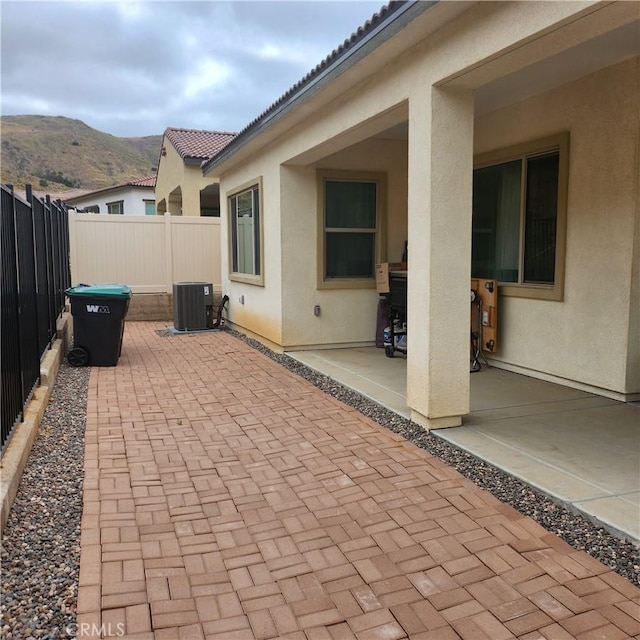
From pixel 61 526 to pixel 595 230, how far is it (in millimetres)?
5356

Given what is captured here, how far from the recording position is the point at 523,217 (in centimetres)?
665

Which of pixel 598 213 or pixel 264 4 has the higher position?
pixel 264 4

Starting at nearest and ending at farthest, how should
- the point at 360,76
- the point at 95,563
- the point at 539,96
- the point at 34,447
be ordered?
the point at 95,563 < the point at 34,447 < the point at 360,76 < the point at 539,96

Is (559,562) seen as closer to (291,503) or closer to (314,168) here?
(291,503)

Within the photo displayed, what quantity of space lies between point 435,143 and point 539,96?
8.21 feet

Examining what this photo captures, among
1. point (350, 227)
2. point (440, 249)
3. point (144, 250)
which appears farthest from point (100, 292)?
point (144, 250)

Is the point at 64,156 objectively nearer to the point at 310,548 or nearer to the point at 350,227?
the point at 350,227

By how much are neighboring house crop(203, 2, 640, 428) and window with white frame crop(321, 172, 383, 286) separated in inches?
0.9

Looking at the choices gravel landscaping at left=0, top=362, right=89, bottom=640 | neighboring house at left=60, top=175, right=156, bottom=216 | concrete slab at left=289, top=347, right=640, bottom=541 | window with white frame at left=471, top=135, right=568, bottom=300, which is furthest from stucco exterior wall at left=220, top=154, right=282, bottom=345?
neighboring house at left=60, top=175, right=156, bottom=216

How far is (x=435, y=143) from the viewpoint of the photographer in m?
4.53

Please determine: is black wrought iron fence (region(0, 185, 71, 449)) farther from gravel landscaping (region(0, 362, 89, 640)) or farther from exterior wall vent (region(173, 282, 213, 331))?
exterior wall vent (region(173, 282, 213, 331))

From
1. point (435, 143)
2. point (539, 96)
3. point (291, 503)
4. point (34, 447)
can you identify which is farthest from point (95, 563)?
point (539, 96)

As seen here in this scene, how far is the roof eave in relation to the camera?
4177mm

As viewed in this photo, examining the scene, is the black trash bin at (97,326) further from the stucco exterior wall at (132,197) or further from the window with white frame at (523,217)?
the stucco exterior wall at (132,197)
